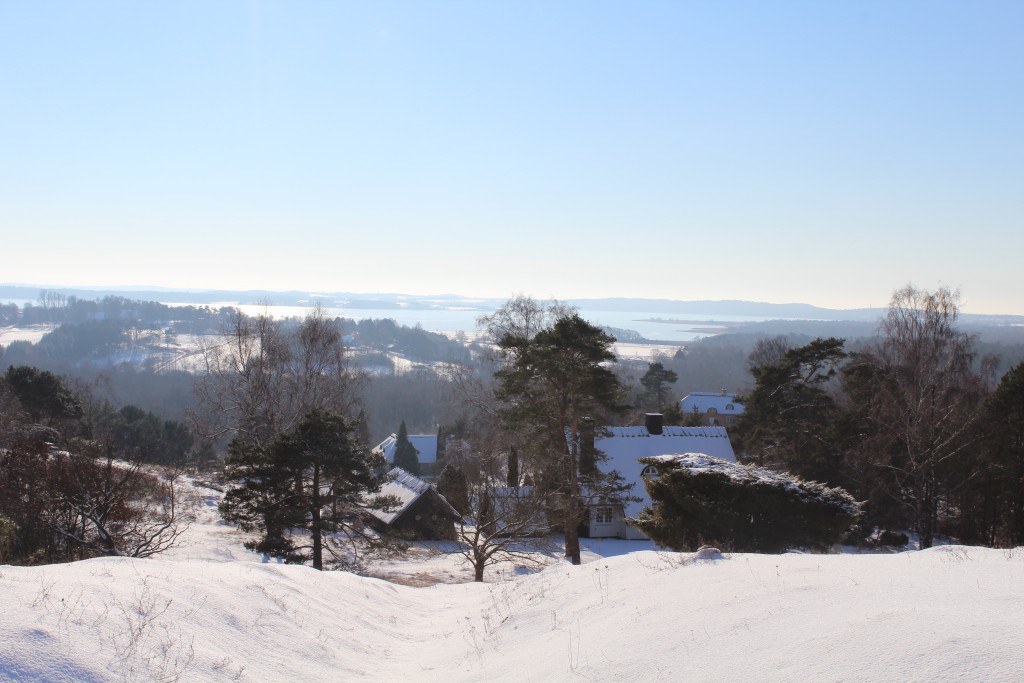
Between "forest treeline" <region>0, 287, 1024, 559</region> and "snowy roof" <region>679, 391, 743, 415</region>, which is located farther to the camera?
"snowy roof" <region>679, 391, 743, 415</region>

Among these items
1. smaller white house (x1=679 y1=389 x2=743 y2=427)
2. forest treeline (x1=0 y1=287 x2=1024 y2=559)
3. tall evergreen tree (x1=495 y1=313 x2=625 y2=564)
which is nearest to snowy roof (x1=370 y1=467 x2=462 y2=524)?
forest treeline (x1=0 y1=287 x2=1024 y2=559)

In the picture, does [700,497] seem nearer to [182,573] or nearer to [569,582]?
[569,582]

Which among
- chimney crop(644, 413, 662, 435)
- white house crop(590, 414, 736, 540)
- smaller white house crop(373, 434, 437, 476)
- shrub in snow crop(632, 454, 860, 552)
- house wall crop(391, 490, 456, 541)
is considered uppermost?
shrub in snow crop(632, 454, 860, 552)

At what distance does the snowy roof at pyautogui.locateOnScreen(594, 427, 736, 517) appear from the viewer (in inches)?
1165

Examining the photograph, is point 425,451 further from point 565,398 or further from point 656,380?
point 565,398

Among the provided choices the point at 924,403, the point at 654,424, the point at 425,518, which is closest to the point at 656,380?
the point at 654,424

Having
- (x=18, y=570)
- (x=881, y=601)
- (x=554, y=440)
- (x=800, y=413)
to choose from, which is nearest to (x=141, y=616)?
(x=18, y=570)

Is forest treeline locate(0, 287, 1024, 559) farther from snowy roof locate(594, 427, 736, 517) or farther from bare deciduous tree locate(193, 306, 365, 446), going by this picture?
snowy roof locate(594, 427, 736, 517)

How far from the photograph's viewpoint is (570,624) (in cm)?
783

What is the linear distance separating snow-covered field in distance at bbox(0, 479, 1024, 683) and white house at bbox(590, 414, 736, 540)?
1770 cm

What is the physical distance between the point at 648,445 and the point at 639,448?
0.49 m

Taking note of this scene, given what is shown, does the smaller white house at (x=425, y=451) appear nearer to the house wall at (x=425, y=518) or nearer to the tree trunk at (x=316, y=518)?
the house wall at (x=425, y=518)

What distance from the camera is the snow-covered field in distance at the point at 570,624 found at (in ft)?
17.0

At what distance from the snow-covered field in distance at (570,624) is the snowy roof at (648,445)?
19.0 metres
